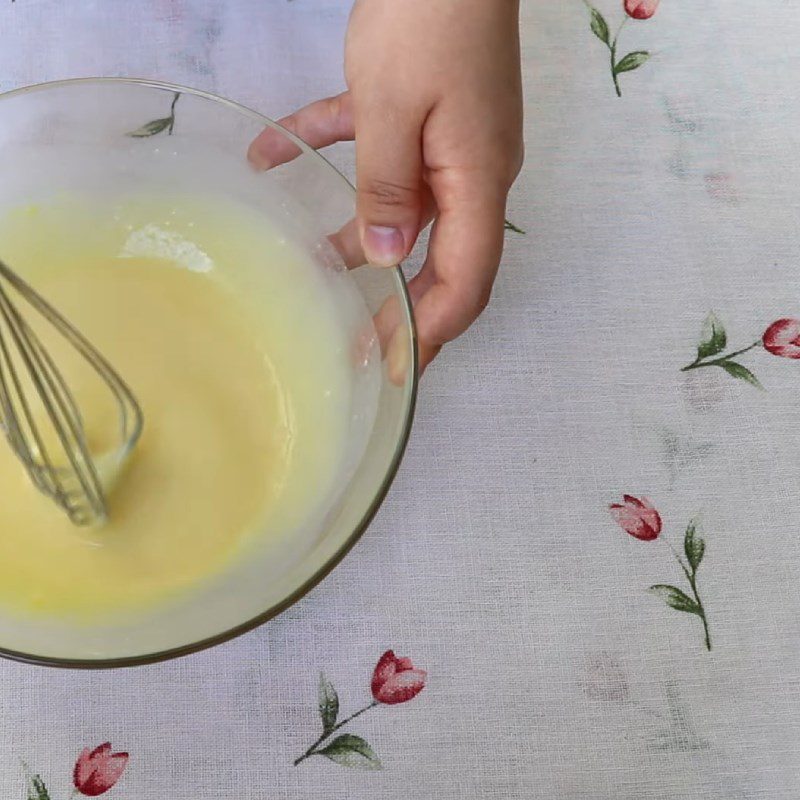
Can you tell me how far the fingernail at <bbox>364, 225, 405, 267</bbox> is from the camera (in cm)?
58

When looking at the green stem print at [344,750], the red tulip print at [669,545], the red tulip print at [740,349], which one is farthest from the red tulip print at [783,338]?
the green stem print at [344,750]

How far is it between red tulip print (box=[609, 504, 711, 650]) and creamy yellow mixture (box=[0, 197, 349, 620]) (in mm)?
214

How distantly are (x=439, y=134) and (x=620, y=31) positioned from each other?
275mm

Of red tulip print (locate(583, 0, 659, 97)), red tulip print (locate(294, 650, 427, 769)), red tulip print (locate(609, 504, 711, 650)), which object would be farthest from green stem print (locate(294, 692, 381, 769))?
red tulip print (locate(583, 0, 659, 97))

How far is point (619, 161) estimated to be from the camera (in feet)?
2.41

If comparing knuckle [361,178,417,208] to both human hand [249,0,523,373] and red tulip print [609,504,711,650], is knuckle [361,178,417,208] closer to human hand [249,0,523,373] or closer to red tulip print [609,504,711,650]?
human hand [249,0,523,373]

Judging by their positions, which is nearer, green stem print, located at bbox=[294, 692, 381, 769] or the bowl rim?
the bowl rim

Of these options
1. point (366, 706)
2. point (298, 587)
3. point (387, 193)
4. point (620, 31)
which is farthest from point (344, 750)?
point (620, 31)

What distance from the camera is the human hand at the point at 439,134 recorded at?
23.4 inches

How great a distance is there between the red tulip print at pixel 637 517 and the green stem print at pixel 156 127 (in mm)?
404

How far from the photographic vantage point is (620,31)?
78cm

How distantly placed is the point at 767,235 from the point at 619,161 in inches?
5.1

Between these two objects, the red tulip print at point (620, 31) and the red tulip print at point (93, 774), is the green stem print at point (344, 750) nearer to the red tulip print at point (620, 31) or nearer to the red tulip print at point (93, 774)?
the red tulip print at point (93, 774)

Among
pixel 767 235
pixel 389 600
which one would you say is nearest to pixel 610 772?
pixel 389 600
